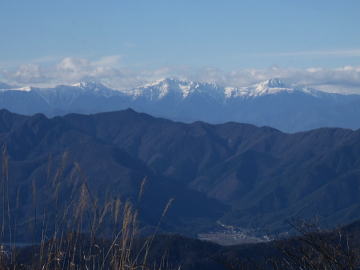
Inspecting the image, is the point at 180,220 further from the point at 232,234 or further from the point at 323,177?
the point at 323,177

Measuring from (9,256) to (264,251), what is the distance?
47.4 m

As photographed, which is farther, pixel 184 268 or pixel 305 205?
pixel 305 205

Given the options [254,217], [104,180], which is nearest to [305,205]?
[254,217]

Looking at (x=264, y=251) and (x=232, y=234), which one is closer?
(x=264, y=251)

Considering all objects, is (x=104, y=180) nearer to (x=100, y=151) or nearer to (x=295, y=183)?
(x=100, y=151)

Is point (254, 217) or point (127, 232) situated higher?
point (127, 232)

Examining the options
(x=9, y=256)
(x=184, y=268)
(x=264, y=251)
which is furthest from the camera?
(x=264, y=251)

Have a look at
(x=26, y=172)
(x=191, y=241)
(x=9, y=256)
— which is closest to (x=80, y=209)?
(x=9, y=256)

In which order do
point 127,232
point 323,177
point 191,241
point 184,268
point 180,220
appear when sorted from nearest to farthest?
point 127,232 < point 184,268 < point 191,241 < point 180,220 < point 323,177

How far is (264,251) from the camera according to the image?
5444cm

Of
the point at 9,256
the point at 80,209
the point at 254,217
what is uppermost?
the point at 80,209

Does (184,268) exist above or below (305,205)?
above

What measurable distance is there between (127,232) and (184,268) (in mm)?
42448

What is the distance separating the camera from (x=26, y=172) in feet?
552
